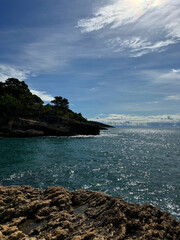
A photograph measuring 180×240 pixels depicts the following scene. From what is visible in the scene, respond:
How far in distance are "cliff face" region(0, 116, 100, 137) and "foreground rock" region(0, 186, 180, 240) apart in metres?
71.9

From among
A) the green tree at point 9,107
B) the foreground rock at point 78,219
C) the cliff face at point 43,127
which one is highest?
the green tree at point 9,107

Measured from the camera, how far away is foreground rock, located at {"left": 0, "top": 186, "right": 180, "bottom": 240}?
304 inches

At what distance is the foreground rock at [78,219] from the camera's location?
25.3 feet

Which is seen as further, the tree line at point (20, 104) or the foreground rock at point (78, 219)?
the tree line at point (20, 104)

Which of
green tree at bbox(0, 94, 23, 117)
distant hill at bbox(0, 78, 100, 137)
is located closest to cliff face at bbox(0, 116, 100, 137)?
distant hill at bbox(0, 78, 100, 137)

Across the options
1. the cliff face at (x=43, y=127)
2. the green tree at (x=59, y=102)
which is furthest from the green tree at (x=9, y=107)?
the green tree at (x=59, y=102)

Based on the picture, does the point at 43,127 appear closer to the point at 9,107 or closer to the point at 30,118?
the point at 30,118

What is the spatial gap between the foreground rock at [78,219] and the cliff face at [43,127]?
7190cm

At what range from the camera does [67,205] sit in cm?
1134

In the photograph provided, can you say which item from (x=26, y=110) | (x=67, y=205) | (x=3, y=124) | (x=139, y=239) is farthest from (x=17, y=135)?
(x=139, y=239)

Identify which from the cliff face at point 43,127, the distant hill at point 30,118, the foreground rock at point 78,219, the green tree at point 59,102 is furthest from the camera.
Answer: the green tree at point 59,102

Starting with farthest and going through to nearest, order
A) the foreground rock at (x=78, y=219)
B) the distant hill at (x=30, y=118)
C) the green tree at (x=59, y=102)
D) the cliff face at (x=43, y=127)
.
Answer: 1. the green tree at (x=59, y=102)
2. the distant hill at (x=30, y=118)
3. the cliff face at (x=43, y=127)
4. the foreground rock at (x=78, y=219)

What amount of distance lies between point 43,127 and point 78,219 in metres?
81.4

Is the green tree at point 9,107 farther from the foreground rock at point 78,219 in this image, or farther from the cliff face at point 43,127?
the foreground rock at point 78,219
